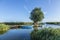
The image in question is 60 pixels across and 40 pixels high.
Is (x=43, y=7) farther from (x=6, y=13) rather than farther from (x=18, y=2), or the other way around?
(x=6, y=13)

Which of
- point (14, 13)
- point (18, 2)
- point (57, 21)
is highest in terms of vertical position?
point (18, 2)

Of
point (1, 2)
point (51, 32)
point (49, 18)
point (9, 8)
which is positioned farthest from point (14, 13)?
point (51, 32)

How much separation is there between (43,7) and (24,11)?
806 mm

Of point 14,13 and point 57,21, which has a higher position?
point 14,13

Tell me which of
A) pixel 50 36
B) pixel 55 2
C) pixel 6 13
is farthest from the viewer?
pixel 6 13

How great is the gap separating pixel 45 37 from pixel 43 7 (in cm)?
141

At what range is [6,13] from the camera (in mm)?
5832

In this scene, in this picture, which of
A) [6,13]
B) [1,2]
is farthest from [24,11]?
[1,2]

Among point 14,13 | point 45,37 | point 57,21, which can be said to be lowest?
point 45,37

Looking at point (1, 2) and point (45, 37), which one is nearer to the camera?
point (45, 37)

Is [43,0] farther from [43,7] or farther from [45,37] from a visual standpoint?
[45,37]

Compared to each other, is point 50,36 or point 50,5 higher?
point 50,5

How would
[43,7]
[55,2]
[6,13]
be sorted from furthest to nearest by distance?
1. [6,13]
2. [43,7]
3. [55,2]

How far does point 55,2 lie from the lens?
5.02 m
